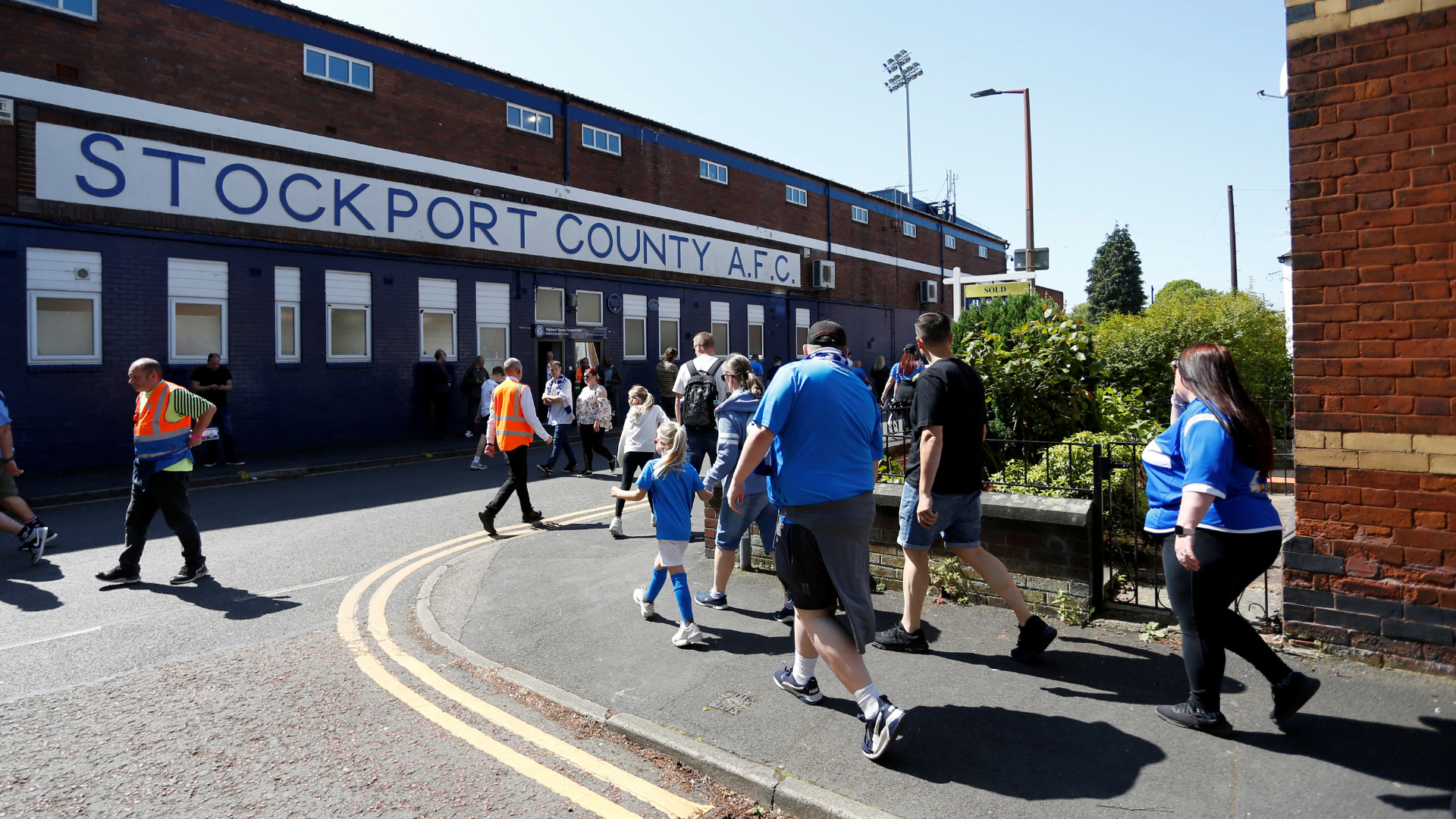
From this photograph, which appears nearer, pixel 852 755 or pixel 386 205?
pixel 852 755

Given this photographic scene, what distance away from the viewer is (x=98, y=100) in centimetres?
1352

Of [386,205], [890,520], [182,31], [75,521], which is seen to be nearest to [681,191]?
[386,205]

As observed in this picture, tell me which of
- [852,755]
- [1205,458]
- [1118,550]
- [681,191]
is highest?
[681,191]

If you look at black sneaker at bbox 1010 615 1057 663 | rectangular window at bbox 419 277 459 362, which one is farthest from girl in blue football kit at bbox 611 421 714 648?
rectangular window at bbox 419 277 459 362

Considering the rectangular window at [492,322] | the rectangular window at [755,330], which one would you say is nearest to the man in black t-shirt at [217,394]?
the rectangular window at [492,322]

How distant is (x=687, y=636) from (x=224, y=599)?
3.89 metres

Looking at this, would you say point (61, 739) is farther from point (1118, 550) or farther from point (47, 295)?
point (47, 295)

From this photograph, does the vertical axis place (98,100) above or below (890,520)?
above

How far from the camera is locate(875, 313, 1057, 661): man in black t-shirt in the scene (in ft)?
14.7

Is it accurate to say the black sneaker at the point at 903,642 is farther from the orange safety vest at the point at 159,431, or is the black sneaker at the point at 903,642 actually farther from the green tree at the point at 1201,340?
the green tree at the point at 1201,340

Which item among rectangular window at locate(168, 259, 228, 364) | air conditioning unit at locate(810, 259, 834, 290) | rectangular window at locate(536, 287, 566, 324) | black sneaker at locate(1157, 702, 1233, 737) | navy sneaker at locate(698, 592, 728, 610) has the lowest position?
black sneaker at locate(1157, 702, 1233, 737)

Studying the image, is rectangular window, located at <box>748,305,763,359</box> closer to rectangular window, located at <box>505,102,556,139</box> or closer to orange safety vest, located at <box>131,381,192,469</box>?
rectangular window, located at <box>505,102,556,139</box>

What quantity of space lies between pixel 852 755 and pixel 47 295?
15087 millimetres

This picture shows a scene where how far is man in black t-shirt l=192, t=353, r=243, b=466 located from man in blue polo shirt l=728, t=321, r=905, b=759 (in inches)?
509
